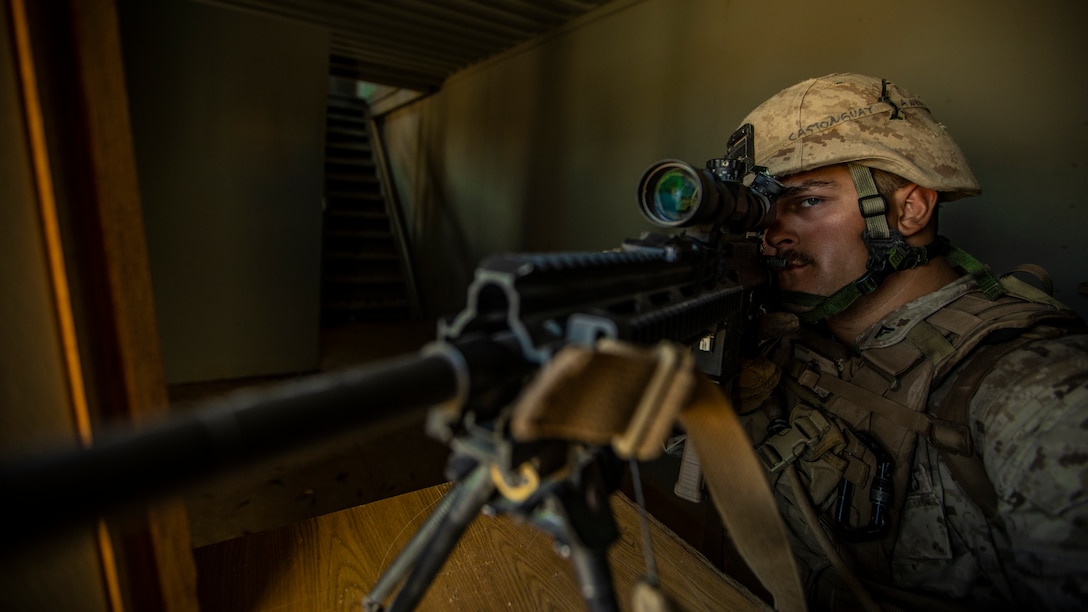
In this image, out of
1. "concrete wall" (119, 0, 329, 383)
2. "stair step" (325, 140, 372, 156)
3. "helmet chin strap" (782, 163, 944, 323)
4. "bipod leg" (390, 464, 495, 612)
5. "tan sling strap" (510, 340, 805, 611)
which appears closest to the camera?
"tan sling strap" (510, 340, 805, 611)

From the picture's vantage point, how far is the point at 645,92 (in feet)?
10.7

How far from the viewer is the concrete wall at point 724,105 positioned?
64.9 inches

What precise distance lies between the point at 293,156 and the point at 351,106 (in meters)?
4.77

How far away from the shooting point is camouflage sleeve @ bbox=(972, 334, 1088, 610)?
2.99 ft

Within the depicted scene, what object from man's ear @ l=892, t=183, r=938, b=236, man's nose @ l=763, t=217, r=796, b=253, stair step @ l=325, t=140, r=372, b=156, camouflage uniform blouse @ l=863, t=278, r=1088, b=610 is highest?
stair step @ l=325, t=140, r=372, b=156

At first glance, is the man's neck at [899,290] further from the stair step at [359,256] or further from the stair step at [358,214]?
the stair step at [358,214]

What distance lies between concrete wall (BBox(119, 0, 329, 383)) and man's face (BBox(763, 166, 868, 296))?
3689 mm

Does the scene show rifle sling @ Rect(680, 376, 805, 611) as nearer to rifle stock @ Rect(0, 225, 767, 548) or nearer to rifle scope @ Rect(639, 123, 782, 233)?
rifle stock @ Rect(0, 225, 767, 548)

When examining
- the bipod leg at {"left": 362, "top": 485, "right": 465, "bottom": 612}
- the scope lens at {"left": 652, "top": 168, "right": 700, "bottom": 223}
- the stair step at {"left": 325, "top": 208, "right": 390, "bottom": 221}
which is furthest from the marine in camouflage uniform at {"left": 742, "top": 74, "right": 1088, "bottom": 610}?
the stair step at {"left": 325, "top": 208, "right": 390, "bottom": 221}

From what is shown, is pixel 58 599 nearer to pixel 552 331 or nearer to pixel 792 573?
pixel 552 331

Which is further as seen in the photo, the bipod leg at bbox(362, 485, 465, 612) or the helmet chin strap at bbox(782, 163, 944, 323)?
the helmet chin strap at bbox(782, 163, 944, 323)

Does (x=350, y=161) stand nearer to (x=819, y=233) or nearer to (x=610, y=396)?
(x=819, y=233)

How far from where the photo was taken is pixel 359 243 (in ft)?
21.9

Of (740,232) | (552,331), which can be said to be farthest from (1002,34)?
(552,331)
